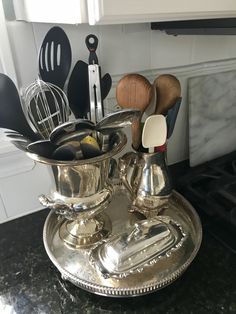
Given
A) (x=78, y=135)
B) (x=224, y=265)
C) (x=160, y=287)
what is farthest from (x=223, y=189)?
(x=78, y=135)

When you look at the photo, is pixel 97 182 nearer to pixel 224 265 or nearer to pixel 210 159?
pixel 224 265

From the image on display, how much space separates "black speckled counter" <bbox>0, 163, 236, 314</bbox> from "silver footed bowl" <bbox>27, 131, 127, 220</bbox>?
134 millimetres

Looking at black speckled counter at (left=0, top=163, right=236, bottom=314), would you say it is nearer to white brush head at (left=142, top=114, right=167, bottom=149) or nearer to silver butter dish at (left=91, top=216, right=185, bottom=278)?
silver butter dish at (left=91, top=216, right=185, bottom=278)

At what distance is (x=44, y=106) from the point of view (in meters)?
0.50

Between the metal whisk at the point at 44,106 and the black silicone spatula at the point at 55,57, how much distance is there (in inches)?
0.8

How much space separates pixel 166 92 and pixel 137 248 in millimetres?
300

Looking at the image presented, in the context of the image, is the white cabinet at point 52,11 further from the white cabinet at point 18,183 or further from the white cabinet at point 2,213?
the white cabinet at point 2,213

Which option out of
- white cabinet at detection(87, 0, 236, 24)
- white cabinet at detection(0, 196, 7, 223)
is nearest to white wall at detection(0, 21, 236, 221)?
white cabinet at detection(0, 196, 7, 223)

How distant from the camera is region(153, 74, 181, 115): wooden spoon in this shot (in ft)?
1.73

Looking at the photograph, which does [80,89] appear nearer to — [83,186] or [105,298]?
[83,186]

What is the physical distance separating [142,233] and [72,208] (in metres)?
0.14

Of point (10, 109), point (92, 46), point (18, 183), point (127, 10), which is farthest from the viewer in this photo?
point (18, 183)

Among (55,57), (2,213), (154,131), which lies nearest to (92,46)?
(55,57)

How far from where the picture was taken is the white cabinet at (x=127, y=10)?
0.30 meters
